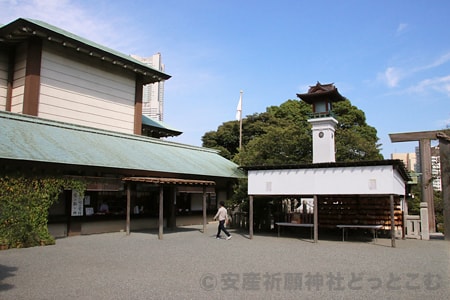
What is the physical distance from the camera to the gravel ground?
651cm

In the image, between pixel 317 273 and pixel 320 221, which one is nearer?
pixel 317 273

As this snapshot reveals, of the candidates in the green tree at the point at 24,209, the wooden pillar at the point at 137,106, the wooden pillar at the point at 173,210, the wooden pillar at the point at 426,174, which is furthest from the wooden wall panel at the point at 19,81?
the wooden pillar at the point at 426,174

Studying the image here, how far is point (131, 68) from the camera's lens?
787 inches

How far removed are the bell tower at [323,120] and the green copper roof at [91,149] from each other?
14.1 ft

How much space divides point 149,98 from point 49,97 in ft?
70.5

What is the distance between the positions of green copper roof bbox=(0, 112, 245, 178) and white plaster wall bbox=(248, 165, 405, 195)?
418cm

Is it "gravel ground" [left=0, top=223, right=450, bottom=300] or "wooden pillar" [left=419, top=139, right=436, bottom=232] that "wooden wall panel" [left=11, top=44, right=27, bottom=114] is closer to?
"gravel ground" [left=0, top=223, right=450, bottom=300]

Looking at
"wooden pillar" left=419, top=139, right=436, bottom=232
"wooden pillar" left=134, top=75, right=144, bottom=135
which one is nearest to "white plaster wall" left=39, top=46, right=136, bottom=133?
"wooden pillar" left=134, top=75, right=144, bottom=135

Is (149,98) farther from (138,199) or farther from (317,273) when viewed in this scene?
(317,273)

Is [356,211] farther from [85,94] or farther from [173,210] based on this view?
[85,94]

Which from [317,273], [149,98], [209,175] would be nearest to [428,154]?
[209,175]

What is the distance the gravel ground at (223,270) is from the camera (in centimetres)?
651

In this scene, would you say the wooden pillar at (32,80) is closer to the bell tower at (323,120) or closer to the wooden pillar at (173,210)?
the wooden pillar at (173,210)

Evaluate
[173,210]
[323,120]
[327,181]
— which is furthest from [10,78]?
[323,120]
